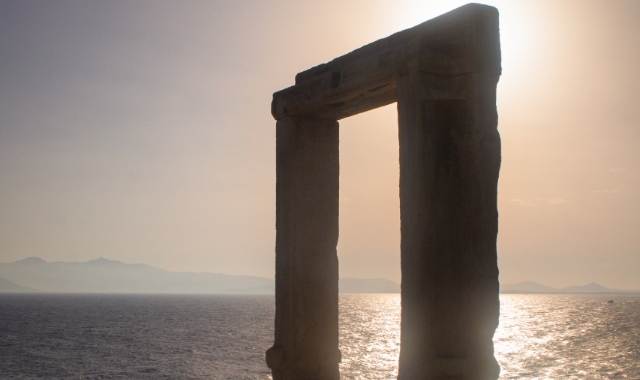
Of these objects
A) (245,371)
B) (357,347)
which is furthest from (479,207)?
(357,347)

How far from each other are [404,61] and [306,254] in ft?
9.00

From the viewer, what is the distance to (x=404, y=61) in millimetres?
6418

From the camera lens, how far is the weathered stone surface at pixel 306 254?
7973 mm

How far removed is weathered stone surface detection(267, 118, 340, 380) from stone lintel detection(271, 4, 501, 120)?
1.79 feet

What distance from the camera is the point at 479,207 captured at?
6.16 meters

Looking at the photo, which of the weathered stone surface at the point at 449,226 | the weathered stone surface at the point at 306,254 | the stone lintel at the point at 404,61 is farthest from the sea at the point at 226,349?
the weathered stone surface at the point at 449,226

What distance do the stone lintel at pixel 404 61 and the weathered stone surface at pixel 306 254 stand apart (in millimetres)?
547

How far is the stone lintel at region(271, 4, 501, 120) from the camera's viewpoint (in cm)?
621

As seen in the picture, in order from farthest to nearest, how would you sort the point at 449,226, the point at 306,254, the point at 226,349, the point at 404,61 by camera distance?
1. the point at 226,349
2. the point at 306,254
3. the point at 404,61
4. the point at 449,226

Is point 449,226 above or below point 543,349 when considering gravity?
above

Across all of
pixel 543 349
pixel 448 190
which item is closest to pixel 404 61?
pixel 448 190

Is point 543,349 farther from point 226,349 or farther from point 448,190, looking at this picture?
point 448,190

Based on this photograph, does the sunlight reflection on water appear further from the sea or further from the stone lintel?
the stone lintel

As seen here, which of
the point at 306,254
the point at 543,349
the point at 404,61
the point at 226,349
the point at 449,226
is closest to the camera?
the point at 449,226
